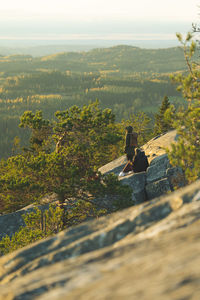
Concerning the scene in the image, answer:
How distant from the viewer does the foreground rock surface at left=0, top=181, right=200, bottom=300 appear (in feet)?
11.4

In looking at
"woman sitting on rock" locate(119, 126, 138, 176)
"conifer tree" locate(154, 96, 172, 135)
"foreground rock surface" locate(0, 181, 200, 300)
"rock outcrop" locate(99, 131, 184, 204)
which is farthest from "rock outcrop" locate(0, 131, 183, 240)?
"conifer tree" locate(154, 96, 172, 135)

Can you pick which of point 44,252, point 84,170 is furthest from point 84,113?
point 44,252

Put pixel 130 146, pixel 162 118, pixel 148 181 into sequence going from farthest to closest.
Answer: pixel 162 118, pixel 130 146, pixel 148 181

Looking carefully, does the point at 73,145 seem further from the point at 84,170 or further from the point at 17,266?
the point at 17,266

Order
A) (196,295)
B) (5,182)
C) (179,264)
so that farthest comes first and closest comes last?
(5,182) → (179,264) → (196,295)

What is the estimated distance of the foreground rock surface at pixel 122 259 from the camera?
3.46 metres

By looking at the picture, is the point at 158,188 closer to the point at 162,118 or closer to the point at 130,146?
the point at 130,146

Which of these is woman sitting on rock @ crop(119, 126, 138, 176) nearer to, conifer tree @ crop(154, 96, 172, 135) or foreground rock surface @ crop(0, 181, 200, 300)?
foreground rock surface @ crop(0, 181, 200, 300)

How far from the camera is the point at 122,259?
4.32 m

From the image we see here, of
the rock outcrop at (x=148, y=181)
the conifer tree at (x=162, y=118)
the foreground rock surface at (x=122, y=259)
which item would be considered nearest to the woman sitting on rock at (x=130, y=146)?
the rock outcrop at (x=148, y=181)

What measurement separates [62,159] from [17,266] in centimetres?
1172

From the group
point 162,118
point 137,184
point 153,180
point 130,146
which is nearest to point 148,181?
point 153,180

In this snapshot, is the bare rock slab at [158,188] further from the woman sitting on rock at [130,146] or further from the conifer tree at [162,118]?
the conifer tree at [162,118]

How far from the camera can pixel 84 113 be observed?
1742cm
